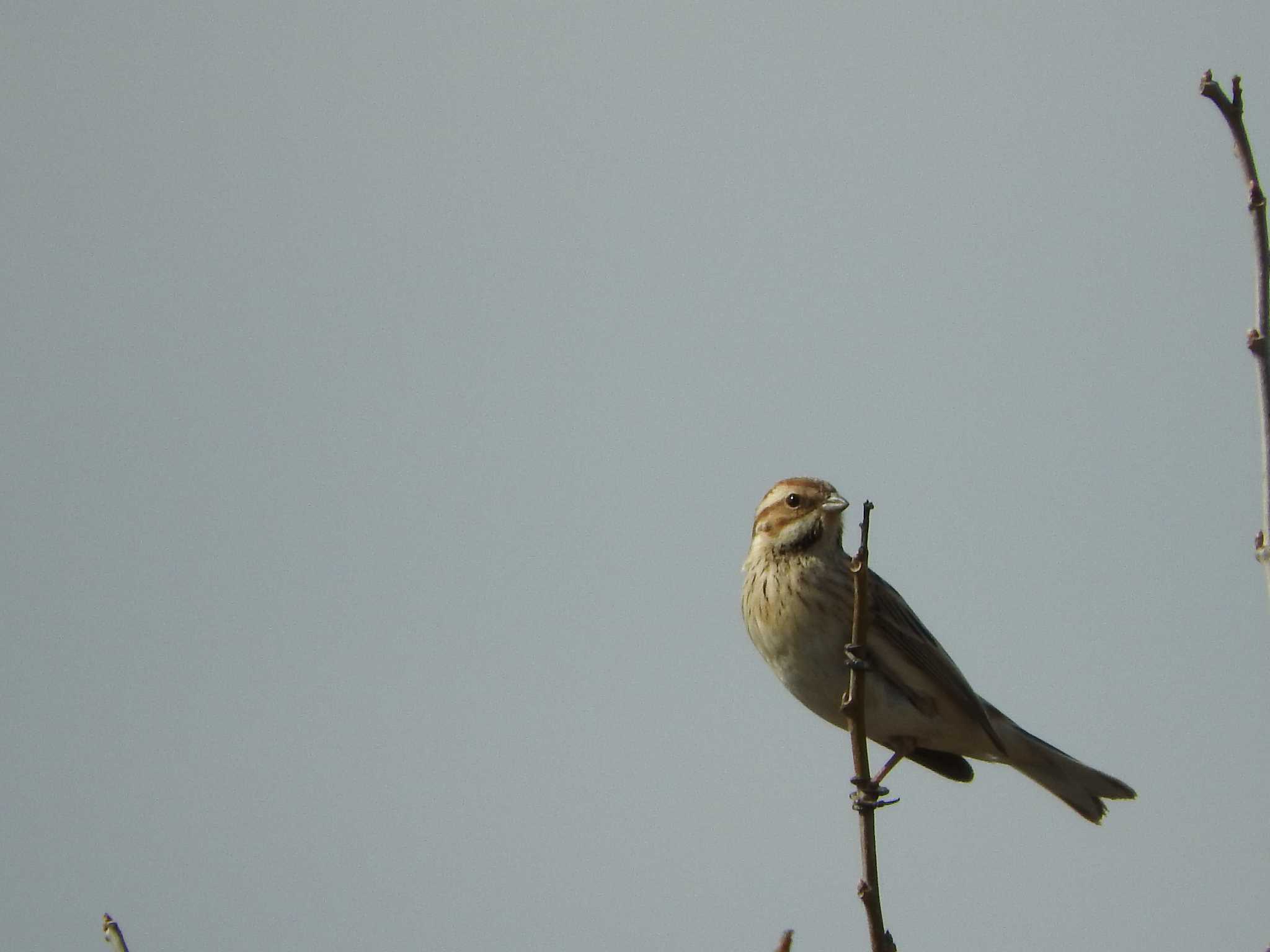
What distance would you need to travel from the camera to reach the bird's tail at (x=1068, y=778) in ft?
32.7

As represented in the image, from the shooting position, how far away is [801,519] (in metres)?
10.2

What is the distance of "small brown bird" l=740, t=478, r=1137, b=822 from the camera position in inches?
375

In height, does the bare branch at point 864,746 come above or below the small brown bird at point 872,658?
below

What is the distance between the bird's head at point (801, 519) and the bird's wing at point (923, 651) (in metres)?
0.47

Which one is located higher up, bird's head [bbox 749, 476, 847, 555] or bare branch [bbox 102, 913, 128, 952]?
bird's head [bbox 749, 476, 847, 555]

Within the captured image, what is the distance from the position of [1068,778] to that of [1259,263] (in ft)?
20.2

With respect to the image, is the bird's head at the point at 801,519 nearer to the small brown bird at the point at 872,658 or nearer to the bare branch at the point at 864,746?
the small brown bird at the point at 872,658

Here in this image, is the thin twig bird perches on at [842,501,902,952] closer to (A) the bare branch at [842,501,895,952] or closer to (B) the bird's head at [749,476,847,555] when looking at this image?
(A) the bare branch at [842,501,895,952]

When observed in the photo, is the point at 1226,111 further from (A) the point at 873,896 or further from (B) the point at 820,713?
(B) the point at 820,713

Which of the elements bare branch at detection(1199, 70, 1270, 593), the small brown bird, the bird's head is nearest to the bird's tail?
the small brown bird

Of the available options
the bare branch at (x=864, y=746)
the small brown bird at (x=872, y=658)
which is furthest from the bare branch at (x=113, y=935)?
the small brown bird at (x=872, y=658)

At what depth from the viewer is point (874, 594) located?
959 centimetres

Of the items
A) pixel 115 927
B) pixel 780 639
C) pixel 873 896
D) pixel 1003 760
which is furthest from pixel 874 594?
pixel 115 927

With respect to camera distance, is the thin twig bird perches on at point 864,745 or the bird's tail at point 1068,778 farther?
the bird's tail at point 1068,778
